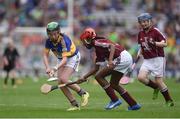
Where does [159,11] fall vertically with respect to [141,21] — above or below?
below

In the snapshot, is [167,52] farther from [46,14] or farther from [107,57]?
[107,57]

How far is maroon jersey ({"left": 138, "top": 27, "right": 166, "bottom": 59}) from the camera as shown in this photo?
20.9 metres

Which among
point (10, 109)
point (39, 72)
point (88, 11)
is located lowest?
point (39, 72)

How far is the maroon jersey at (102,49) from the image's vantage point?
1938cm

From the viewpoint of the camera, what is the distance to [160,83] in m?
21.4

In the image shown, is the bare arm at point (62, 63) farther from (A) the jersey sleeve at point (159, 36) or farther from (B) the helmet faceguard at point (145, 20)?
(A) the jersey sleeve at point (159, 36)

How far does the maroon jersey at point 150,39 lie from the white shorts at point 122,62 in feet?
4.49

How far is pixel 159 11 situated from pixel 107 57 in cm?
2817

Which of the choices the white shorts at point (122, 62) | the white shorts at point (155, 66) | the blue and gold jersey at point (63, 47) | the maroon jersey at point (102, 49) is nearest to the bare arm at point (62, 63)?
the blue and gold jersey at point (63, 47)

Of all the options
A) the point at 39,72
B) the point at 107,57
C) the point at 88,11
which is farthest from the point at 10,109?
the point at 88,11

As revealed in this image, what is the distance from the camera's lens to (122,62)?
19719mm

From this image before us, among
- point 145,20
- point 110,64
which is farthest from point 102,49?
point 145,20

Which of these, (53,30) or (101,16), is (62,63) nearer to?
(53,30)

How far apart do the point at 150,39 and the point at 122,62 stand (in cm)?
157
